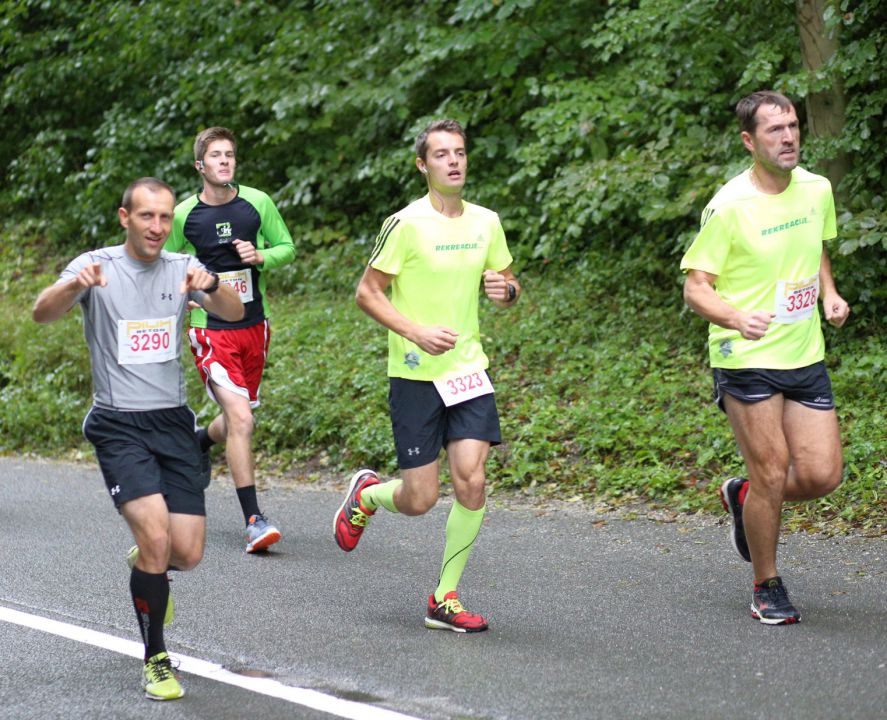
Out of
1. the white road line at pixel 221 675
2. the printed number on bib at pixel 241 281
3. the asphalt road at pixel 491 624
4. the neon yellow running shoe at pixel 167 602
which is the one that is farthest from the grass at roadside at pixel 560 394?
the neon yellow running shoe at pixel 167 602

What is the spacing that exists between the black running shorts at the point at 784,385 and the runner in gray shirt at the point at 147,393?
2.20 m

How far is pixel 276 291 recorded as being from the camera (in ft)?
53.8

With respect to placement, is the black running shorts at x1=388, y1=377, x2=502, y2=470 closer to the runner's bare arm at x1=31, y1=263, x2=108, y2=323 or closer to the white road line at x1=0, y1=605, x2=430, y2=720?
the white road line at x1=0, y1=605, x2=430, y2=720

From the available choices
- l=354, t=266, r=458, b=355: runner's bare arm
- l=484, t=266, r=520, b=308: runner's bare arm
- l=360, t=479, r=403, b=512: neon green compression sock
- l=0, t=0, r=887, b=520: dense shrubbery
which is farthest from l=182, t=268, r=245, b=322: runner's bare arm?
l=0, t=0, r=887, b=520: dense shrubbery

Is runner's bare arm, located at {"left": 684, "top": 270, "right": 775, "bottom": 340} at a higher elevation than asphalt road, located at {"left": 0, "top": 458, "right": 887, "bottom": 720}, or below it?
higher

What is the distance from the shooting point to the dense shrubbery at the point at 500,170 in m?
9.94

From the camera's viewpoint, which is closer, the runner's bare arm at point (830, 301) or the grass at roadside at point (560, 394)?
the runner's bare arm at point (830, 301)

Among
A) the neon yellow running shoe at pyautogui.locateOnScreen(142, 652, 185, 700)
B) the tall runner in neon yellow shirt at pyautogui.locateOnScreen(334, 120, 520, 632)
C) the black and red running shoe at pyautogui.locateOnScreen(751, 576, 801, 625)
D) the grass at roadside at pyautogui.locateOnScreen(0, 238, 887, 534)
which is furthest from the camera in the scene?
the grass at roadside at pyautogui.locateOnScreen(0, 238, 887, 534)

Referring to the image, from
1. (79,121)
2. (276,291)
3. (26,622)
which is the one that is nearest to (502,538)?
(26,622)

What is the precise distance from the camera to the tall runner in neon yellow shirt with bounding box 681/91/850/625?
18.9 feet

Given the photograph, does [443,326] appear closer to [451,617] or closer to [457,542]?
[457,542]

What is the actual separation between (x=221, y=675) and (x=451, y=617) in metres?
1.09

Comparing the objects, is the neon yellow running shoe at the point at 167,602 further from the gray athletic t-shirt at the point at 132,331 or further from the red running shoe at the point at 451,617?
the red running shoe at the point at 451,617

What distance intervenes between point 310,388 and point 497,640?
6.24m
